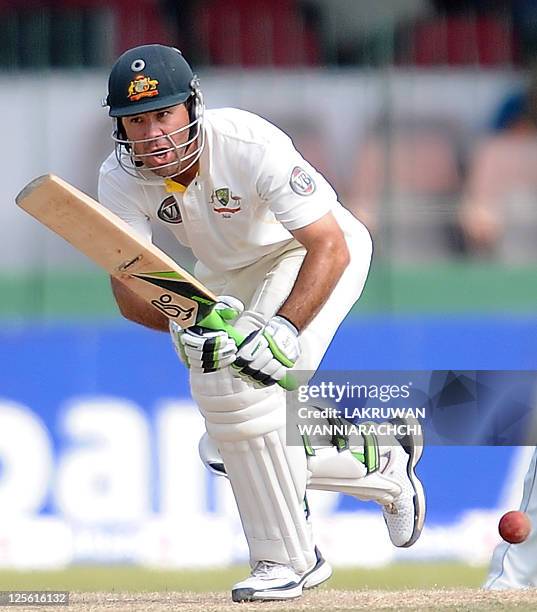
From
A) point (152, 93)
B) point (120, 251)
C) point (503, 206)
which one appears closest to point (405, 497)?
point (120, 251)

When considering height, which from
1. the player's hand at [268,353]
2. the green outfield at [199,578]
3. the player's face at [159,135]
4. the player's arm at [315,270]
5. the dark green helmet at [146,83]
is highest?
the dark green helmet at [146,83]

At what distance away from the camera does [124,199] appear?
4.52 metres

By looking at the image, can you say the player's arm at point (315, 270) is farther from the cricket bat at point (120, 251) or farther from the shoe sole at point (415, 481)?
the shoe sole at point (415, 481)

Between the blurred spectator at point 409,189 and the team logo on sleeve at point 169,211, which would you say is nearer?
the team logo on sleeve at point 169,211

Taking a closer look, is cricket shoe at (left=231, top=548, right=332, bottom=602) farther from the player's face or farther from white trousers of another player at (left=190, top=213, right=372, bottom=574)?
the player's face

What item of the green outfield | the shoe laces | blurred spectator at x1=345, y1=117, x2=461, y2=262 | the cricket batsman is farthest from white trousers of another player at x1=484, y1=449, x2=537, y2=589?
blurred spectator at x1=345, y1=117, x2=461, y2=262

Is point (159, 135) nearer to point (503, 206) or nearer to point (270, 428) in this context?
point (270, 428)

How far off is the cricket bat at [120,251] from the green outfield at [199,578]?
6.98 feet

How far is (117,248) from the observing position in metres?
3.95

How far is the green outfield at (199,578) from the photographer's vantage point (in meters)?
6.10

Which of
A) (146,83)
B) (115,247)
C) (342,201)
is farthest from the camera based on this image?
(342,201)

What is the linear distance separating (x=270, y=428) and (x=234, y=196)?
0.65m

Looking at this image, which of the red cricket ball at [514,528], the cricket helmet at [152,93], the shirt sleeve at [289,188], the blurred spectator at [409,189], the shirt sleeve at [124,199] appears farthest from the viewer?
the blurred spectator at [409,189]

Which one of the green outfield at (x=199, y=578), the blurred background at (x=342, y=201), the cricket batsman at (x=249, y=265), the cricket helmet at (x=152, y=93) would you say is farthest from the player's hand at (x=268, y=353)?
the blurred background at (x=342, y=201)
